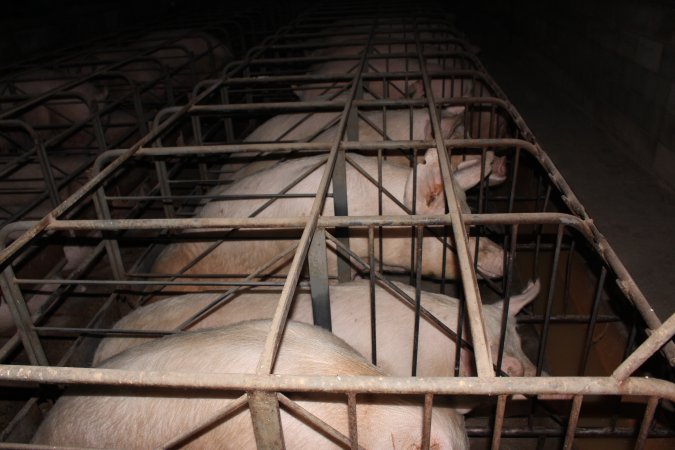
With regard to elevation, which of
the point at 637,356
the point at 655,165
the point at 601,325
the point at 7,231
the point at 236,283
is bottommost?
the point at 601,325

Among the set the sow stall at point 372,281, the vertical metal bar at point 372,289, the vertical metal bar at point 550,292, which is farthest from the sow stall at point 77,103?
the vertical metal bar at point 550,292

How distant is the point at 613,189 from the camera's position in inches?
167

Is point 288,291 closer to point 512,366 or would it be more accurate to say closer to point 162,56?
point 512,366

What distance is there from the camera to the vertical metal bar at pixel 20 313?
2020mm

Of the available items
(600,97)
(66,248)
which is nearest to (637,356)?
(66,248)

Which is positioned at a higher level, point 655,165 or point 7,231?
point 7,231

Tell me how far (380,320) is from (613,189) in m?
2.83

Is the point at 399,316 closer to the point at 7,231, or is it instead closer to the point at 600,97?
the point at 7,231

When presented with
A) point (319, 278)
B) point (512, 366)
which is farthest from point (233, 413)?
point (512, 366)

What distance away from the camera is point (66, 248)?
14.0 feet

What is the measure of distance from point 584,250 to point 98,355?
343 cm

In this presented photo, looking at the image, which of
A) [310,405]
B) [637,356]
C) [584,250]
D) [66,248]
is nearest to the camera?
[637,356]

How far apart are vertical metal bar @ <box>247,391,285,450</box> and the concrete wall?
4303mm


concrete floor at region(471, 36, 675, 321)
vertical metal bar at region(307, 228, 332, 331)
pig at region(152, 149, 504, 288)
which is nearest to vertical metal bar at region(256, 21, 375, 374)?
vertical metal bar at region(307, 228, 332, 331)
